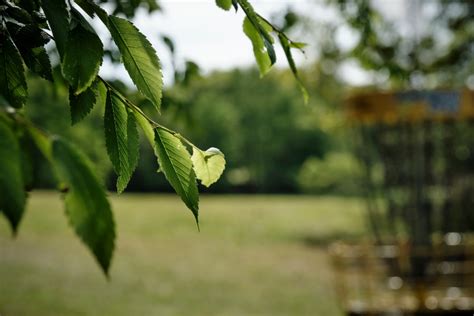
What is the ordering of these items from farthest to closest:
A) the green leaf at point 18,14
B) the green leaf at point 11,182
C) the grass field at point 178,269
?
the grass field at point 178,269 < the green leaf at point 18,14 < the green leaf at point 11,182

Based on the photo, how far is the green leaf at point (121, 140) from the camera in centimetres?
73

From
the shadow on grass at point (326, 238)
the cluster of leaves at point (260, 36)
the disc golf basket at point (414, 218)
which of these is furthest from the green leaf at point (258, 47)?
the shadow on grass at point (326, 238)

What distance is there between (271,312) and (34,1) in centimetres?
705

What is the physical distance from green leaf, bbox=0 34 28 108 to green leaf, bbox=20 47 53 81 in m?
0.03

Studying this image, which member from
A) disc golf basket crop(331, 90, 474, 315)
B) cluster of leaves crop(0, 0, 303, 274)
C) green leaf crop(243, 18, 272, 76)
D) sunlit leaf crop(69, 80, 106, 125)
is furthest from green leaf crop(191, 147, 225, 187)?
disc golf basket crop(331, 90, 474, 315)

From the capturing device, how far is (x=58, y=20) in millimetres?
675

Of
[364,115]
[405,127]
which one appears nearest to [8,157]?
[364,115]

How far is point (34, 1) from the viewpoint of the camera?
0.84 metres

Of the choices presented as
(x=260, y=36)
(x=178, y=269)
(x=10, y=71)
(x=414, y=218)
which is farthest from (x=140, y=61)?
(x=178, y=269)

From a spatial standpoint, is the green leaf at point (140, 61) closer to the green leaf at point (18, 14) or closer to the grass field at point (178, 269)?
the green leaf at point (18, 14)

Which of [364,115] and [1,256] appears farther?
[1,256]

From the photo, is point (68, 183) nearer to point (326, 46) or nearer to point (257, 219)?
point (326, 46)

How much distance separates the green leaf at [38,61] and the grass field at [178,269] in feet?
10.1

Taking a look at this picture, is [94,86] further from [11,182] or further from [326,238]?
[326,238]
